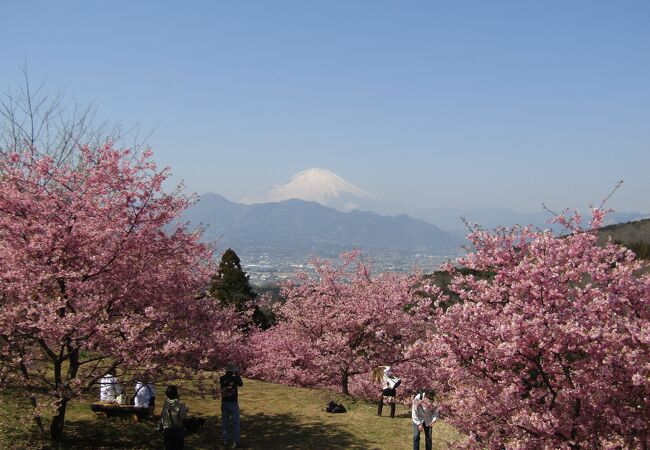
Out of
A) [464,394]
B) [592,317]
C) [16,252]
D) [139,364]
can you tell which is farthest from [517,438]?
[16,252]

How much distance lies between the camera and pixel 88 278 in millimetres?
11062

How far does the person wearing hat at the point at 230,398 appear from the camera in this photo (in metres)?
12.7

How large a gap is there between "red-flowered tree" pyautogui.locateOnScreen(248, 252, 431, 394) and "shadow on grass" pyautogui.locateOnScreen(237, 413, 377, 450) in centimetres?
461

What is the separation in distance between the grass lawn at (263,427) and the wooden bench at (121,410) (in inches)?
6.4

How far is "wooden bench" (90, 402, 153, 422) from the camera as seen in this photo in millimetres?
13508

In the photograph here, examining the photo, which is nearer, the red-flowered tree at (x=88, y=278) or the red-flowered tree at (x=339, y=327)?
the red-flowered tree at (x=88, y=278)

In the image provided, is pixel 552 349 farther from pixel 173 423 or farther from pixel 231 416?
pixel 231 416

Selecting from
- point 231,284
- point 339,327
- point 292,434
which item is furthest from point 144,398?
point 231,284

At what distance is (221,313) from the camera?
13.5 m

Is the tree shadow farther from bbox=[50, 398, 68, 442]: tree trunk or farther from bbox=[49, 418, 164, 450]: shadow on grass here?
bbox=[50, 398, 68, 442]: tree trunk

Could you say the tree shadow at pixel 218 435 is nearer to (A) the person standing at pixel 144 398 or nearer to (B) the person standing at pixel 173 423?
(A) the person standing at pixel 144 398

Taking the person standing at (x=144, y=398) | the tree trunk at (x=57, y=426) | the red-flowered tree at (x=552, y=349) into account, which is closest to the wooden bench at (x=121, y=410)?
the person standing at (x=144, y=398)

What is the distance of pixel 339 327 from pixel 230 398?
343 inches

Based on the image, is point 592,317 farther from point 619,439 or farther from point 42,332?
point 42,332
